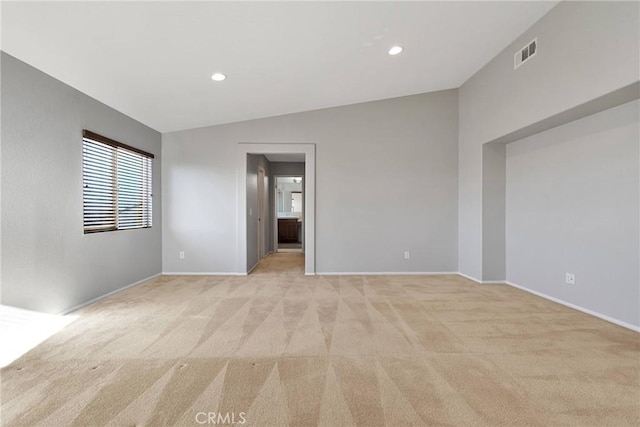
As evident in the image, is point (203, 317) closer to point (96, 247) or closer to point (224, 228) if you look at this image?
point (96, 247)

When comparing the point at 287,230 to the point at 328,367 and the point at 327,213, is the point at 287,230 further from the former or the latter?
the point at 328,367

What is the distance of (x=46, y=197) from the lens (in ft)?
9.09

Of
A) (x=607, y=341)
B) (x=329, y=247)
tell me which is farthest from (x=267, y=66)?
(x=607, y=341)

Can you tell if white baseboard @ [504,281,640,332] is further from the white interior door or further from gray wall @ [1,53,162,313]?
gray wall @ [1,53,162,313]

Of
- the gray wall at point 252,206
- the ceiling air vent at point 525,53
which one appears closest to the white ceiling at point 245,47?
the ceiling air vent at point 525,53

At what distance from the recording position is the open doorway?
8180 millimetres

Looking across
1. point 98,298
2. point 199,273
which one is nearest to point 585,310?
point 199,273

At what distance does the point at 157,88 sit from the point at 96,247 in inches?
80.1

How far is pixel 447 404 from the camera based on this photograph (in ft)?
5.31

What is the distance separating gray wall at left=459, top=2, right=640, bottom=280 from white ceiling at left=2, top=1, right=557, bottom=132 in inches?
10.7

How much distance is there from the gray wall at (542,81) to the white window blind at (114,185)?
514 cm

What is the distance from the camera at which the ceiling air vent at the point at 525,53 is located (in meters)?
3.30

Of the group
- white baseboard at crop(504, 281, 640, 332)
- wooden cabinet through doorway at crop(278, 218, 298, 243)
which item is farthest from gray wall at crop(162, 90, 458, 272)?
wooden cabinet through doorway at crop(278, 218, 298, 243)

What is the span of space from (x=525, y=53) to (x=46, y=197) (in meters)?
5.47
